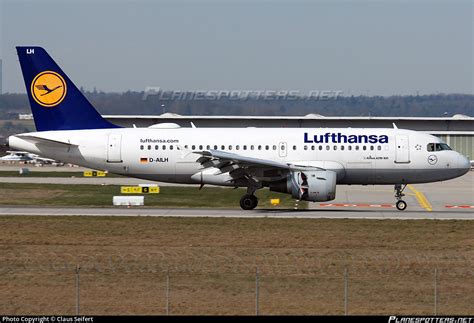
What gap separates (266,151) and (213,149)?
2.63 metres

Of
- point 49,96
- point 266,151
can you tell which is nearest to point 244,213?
point 266,151

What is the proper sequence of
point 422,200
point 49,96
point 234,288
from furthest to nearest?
point 422,200
point 49,96
point 234,288

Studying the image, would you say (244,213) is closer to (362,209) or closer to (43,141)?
(362,209)

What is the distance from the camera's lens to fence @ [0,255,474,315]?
21.4 m

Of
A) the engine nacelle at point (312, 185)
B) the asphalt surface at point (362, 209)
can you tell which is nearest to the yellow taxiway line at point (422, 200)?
the asphalt surface at point (362, 209)

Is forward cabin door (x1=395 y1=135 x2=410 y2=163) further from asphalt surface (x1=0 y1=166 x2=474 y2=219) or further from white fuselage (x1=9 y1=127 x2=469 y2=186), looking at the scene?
asphalt surface (x1=0 y1=166 x2=474 y2=219)

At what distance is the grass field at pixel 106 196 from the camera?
49812 millimetres

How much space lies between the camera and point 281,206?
1929 inches

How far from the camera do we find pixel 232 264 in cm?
2808

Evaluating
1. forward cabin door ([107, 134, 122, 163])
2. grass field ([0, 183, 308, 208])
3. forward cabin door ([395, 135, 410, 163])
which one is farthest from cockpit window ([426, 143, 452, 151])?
forward cabin door ([107, 134, 122, 163])

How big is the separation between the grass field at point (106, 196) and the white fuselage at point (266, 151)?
460 cm

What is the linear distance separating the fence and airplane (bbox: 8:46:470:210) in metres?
15.3

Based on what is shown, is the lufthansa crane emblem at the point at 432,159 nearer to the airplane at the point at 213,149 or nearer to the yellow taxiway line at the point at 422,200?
the airplane at the point at 213,149

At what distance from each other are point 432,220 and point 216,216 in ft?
31.6
